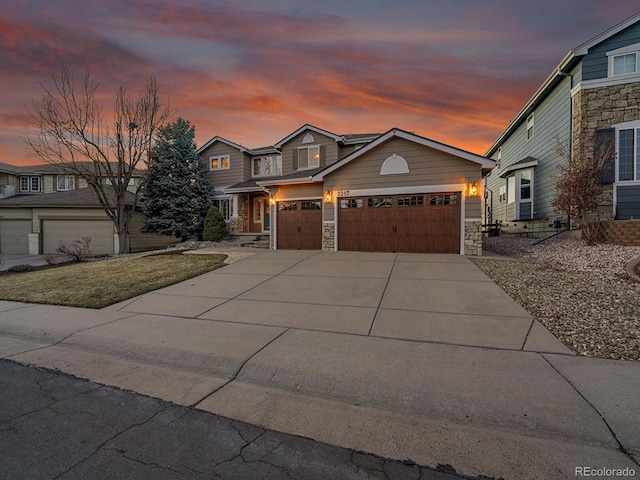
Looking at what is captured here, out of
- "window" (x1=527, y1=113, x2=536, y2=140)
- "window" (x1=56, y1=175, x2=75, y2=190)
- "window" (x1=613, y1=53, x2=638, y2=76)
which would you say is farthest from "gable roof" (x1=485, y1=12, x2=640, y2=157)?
"window" (x1=56, y1=175, x2=75, y2=190)

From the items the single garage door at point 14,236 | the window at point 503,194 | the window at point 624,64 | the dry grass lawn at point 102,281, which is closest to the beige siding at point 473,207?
the window at point 624,64

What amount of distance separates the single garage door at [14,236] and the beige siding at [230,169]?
1180 cm

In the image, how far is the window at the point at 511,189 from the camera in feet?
53.9

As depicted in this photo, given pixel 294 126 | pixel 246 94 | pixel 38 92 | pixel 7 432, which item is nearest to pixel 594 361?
pixel 7 432

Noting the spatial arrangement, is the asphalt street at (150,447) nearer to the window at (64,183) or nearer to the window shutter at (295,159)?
the window shutter at (295,159)

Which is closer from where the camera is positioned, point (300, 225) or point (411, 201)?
point (411, 201)

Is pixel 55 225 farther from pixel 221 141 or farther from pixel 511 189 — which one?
pixel 511 189

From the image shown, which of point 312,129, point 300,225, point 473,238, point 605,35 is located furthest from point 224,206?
point 605,35

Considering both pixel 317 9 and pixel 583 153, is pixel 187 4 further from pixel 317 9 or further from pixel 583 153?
pixel 583 153

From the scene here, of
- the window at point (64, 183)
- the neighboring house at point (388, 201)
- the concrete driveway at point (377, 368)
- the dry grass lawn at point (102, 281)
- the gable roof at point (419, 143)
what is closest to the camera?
the concrete driveway at point (377, 368)

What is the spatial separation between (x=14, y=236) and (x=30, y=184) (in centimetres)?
1006

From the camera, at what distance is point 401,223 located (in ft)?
39.3

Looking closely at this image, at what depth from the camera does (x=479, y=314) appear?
504cm

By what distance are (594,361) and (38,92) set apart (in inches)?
865
